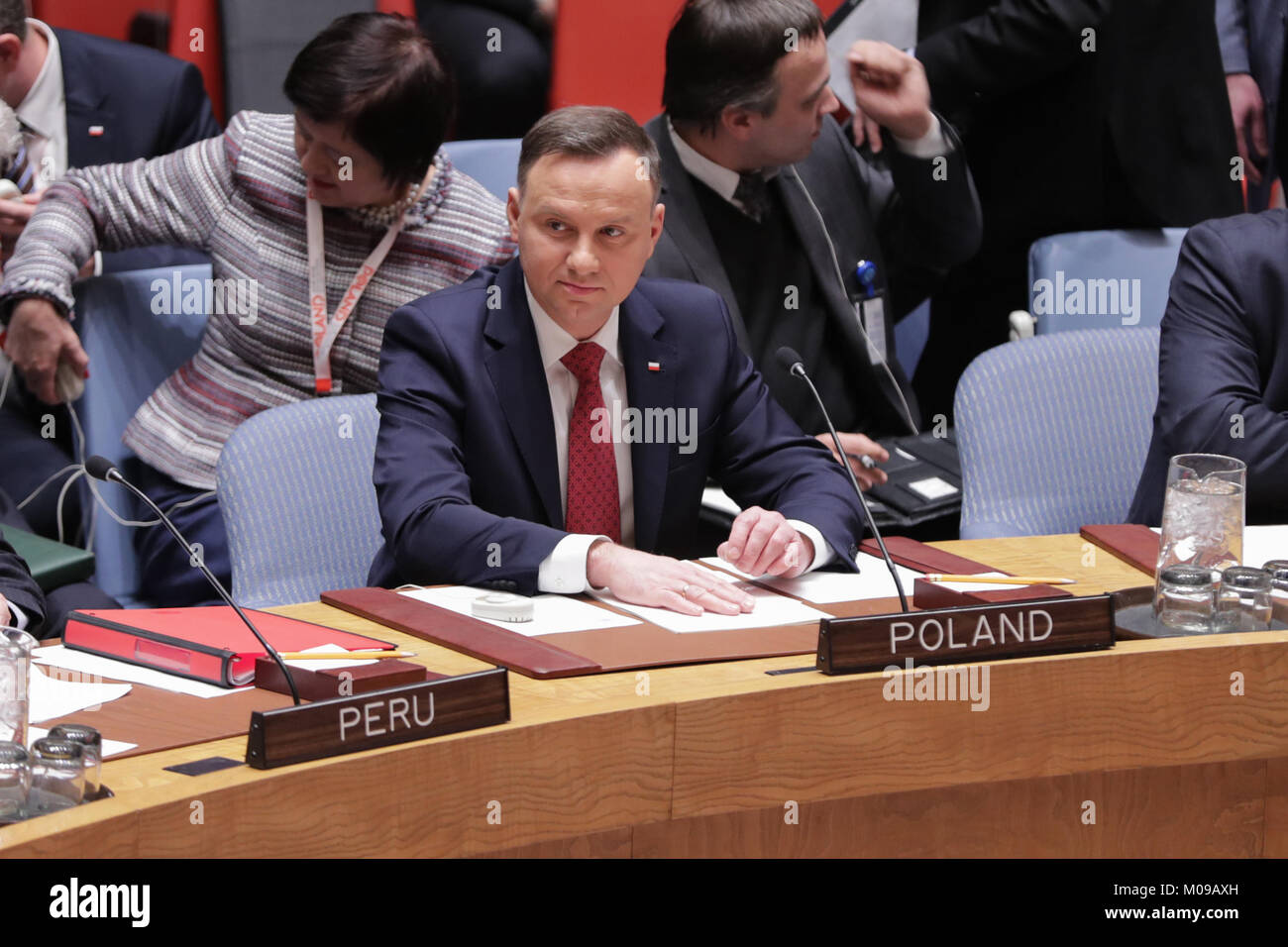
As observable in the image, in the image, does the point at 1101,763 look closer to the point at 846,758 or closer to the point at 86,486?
the point at 846,758

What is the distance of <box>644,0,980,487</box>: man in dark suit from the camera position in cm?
329

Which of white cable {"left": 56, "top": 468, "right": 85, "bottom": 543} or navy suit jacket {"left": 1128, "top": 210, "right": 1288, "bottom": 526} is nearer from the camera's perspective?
navy suit jacket {"left": 1128, "top": 210, "right": 1288, "bottom": 526}

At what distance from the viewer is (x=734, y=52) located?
3.29m

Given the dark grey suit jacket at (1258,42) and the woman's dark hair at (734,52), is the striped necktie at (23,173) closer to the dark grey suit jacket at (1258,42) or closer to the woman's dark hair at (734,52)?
the woman's dark hair at (734,52)

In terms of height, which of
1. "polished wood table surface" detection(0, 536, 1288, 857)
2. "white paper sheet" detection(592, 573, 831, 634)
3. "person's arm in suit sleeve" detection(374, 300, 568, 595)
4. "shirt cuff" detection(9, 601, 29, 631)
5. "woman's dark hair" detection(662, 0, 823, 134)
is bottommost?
"polished wood table surface" detection(0, 536, 1288, 857)

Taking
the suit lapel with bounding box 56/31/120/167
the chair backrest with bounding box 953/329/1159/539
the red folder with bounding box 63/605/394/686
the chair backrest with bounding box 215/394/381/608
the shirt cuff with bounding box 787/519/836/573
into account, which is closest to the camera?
the red folder with bounding box 63/605/394/686

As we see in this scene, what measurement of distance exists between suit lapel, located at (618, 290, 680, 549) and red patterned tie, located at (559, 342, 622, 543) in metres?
0.04

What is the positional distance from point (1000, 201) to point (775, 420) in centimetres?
155

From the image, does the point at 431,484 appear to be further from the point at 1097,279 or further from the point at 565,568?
the point at 1097,279

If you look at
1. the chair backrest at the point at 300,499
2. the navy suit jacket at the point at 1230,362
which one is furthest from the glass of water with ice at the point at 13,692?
the navy suit jacket at the point at 1230,362

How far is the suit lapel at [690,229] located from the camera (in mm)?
3291

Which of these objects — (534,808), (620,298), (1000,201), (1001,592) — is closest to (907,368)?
(1000,201)

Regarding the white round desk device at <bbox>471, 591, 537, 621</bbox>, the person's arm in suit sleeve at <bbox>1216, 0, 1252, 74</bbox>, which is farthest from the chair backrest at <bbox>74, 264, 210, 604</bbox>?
the person's arm in suit sleeve at <bbox>1216, 0, 1252, 74</bbox>

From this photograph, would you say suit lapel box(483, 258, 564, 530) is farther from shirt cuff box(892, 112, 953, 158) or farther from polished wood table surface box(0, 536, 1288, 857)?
shirt cuff box(892, 112, 953, 158)
